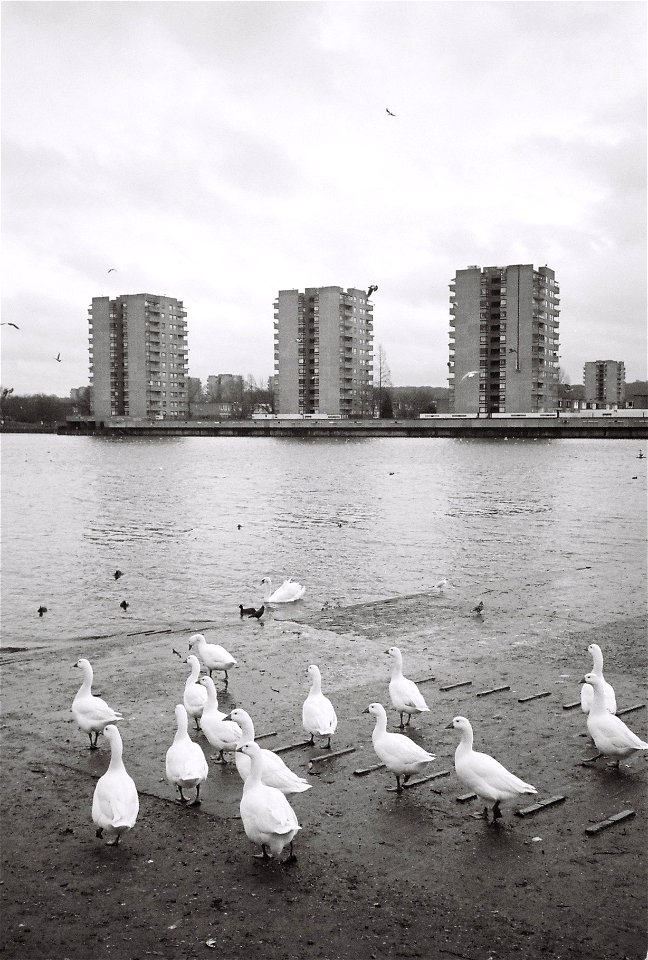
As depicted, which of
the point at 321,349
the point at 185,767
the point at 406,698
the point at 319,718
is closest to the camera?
the point at 185,767

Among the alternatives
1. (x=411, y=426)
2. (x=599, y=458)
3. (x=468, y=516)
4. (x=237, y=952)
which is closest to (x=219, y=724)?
(x=237, y=952)

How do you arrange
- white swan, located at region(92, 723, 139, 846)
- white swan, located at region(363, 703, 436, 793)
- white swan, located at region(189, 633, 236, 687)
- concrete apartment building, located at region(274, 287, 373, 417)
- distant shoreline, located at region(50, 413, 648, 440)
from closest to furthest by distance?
white swan, located at region(92, 723, 139, 846)
white swan, located at region(363, 703, 436, 793)
white swan, located at region(189, 633, 236, 687)
distant shoreline, located at region(50, 413, 648, 440)
concrete apartment building, located at region(274, 287, 373, 417)

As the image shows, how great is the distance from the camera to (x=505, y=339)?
139 meters

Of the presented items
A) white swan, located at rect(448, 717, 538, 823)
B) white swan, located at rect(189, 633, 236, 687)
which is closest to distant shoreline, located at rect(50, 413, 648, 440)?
white swan, located at rect(189, 633, 236, 687)

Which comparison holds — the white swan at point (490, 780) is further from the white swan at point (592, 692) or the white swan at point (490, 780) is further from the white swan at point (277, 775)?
the white swan at point (592, 692)

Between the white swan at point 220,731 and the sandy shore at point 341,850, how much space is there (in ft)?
0.79

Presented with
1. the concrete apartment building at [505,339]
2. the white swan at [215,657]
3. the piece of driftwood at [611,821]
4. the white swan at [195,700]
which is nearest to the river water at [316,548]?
the white swan at [215,657]

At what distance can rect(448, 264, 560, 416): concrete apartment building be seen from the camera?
13700 cm

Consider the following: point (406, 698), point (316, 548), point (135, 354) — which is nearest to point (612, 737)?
point (406, 698)

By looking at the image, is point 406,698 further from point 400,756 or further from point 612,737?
point 612,737

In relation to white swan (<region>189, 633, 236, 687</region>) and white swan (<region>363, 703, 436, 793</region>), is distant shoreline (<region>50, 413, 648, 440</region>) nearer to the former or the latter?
white swan (<region>189, 633, 236, 687</region>)

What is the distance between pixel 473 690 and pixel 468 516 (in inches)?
899

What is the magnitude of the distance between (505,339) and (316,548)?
397 ft

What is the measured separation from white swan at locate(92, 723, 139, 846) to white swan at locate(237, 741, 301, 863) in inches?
37.4
